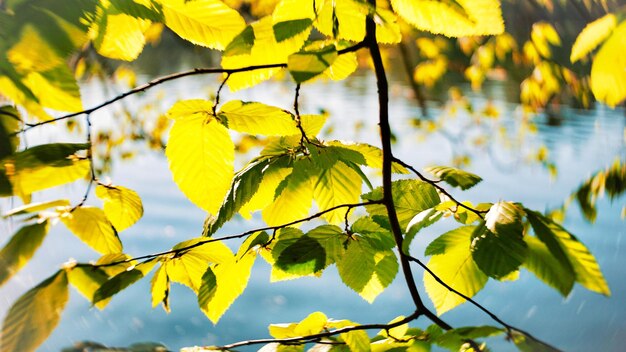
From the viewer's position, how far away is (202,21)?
21.3 inches

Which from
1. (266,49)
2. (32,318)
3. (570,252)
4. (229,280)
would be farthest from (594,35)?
(32,318)

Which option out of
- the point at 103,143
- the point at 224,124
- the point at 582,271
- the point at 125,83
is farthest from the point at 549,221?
the point at 125,83

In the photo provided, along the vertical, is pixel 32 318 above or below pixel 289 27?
below

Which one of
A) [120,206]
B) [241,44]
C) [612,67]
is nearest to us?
[612,67]

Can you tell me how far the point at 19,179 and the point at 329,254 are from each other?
29cm

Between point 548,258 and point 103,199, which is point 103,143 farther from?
point 548,258

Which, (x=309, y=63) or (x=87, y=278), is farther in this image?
(x=87, y=278)

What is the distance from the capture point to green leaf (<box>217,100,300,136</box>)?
0.55 meters

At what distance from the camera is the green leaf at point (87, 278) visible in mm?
559

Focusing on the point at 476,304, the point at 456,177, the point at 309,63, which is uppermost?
the point at 309,63

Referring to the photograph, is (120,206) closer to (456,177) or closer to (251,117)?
(251,117)

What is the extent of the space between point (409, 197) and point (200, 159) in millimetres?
210

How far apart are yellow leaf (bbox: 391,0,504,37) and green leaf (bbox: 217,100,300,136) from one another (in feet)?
0.52

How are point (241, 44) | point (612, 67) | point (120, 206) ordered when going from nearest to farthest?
point (612, 67)
point (241, 44)
point (120, 206)
